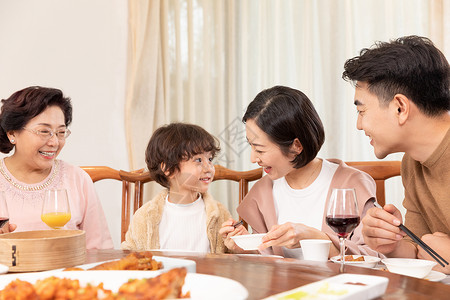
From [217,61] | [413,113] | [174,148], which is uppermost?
[217,61]

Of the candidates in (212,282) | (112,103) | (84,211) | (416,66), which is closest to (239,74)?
(112,103)

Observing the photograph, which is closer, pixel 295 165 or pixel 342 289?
pixel 342 289

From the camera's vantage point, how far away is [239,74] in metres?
3.54

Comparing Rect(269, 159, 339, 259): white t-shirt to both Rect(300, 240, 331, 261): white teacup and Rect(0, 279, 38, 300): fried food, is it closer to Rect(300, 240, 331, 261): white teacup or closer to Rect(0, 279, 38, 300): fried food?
Rect(300, 240, 331, 261): white teacup

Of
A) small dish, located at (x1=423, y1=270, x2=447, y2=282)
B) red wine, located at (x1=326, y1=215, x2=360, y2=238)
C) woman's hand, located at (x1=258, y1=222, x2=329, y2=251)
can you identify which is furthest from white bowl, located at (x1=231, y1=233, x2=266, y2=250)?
small dish, located at (x1=423, y1=270, x2=447, y2=282)

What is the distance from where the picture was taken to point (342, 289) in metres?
0.71

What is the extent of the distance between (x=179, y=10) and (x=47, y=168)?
173 centimetres

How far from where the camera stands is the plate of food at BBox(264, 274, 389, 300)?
2.23ft

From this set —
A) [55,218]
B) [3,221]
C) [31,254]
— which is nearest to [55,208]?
[55,218]

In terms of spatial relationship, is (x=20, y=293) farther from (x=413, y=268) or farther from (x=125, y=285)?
(x=413, y=268)

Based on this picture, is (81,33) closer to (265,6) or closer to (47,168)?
(265,6)

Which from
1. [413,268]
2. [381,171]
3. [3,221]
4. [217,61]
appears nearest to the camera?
[413,268]

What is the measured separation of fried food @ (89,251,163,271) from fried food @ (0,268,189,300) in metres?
0.18

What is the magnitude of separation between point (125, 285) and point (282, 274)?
1.20ft
